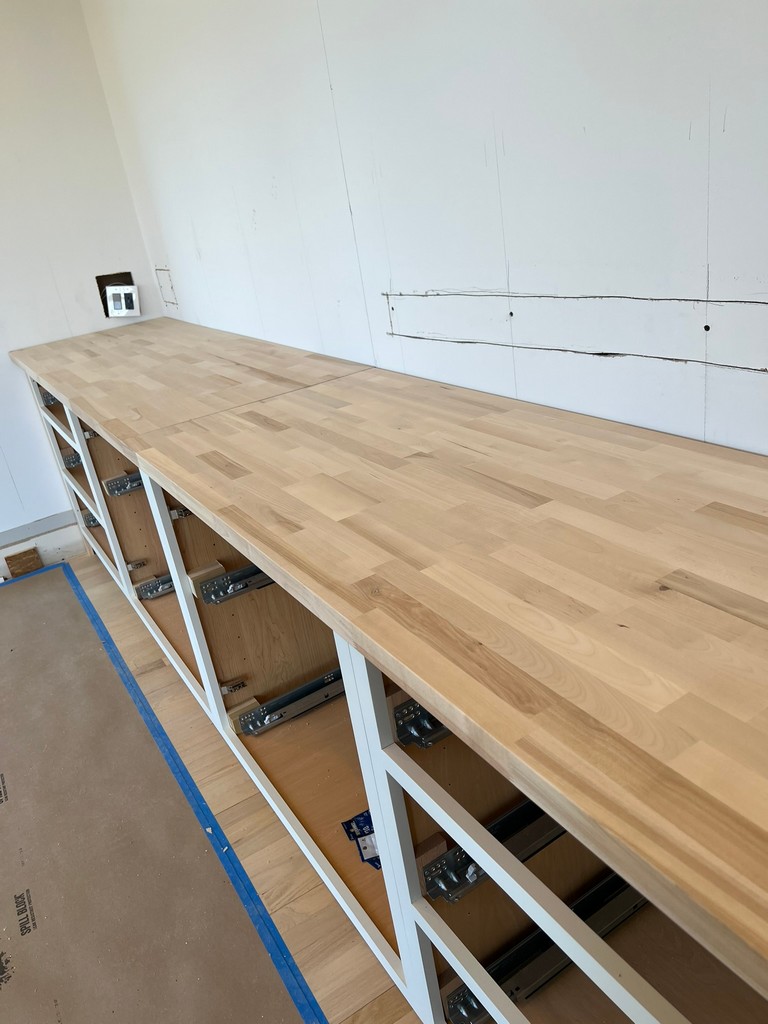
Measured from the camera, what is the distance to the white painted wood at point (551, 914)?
0.60 meters

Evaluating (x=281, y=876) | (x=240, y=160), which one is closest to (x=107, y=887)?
(x=281, y=876)

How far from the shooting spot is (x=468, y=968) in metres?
0.89

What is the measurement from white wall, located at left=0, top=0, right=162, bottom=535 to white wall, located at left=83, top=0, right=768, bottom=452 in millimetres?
958

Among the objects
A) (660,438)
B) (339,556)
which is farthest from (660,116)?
(339,556)

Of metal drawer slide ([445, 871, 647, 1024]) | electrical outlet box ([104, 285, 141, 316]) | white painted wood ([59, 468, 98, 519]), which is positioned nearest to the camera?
metal drawer slide ([445, 871, 647, 1024])

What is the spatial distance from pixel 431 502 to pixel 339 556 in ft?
0.58

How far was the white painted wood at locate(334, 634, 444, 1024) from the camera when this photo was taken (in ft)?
2.98

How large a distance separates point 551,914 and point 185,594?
118cm

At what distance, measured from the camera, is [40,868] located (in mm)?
1615

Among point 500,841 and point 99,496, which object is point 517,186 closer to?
point 500,841

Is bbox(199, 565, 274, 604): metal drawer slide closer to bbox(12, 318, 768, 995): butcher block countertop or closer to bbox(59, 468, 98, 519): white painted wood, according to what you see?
bbox(12, 318, 768, 995): butcher block countertop

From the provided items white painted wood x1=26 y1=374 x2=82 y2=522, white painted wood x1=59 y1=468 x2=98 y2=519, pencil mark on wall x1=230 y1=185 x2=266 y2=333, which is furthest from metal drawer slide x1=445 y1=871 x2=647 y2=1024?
white painted wood x1=26 y1=374 x2=82 y2=522

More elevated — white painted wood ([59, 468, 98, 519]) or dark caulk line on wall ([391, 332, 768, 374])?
dark caulk line on wall ([391, 332, 768, 374])

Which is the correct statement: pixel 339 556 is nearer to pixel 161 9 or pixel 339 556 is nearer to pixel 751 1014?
pixel 751 1014
